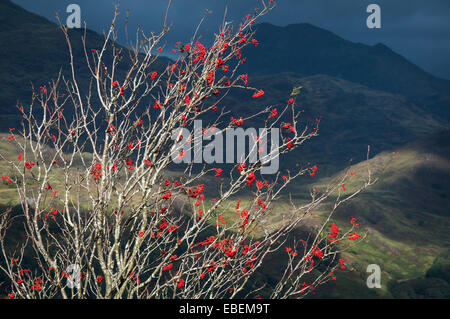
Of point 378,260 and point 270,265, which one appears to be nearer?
point 270,265

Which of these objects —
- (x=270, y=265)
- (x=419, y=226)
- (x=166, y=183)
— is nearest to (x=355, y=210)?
(x=419, y=226)

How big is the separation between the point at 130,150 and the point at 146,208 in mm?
2171

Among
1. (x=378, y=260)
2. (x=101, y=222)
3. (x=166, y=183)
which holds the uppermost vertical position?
(x=166, y=183)

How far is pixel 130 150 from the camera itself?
973 centimetres

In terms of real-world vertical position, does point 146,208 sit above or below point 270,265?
above
